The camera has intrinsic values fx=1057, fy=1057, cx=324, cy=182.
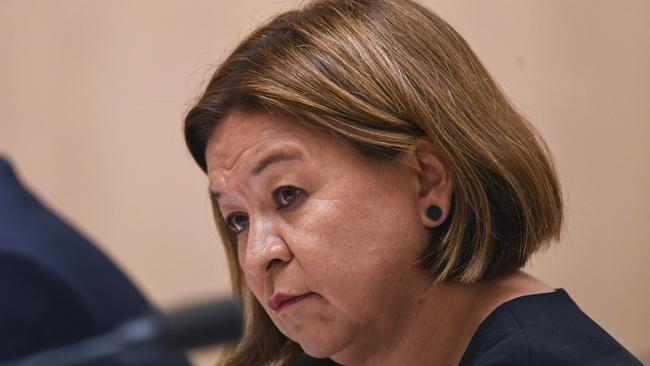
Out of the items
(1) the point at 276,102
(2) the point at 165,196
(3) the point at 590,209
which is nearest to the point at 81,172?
(2) the point at 165,196

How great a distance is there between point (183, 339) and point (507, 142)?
3.02 feet

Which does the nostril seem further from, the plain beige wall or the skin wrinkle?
the plain beige wall

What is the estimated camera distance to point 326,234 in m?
1.56

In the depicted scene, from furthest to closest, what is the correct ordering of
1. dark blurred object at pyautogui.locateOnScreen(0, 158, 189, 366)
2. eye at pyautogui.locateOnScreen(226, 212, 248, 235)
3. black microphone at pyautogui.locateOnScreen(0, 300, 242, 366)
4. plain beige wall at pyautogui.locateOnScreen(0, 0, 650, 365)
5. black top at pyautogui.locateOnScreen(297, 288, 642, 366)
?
plain beige wall at pyautogui.locateOnScreen(0, 0, 650, 365) < eye at pyautogui.locateOnScreen(226, 212, 248, 235) < black top at pyautogui.locateOnScreen(297, 288, 642, 366) < dark blurred object at pyautogui.locateOnScreen(0, 158, 189, 366) < black microphone at pyautogui.locateOnScreen(0, 300, 242, 366)

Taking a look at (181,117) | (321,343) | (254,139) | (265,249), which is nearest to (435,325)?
(321,343)

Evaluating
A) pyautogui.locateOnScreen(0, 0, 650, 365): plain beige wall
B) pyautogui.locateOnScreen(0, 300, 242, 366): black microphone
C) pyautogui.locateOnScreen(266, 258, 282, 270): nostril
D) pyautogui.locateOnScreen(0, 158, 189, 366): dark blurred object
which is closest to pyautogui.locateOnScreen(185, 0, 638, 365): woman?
pyautogui.locateOnScreen(266, 258, 282, 270): nostril

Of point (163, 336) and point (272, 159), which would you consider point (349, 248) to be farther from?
point (163, 336)

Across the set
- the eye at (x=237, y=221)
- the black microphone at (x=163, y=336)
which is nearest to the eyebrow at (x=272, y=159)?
the eye at (x=237, y=221)

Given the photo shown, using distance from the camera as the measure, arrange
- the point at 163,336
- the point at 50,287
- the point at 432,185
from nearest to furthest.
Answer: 1. the point at 163,336
2. the point at 50,287
3. the point at 432,185

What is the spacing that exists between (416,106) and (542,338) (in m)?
0.38

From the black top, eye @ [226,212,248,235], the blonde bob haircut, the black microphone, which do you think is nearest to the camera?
the black microphone

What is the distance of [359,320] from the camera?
62.7 inches

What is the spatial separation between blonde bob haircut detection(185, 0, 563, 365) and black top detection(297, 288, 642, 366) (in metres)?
0.08

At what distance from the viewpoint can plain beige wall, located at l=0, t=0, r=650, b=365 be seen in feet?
7.52
